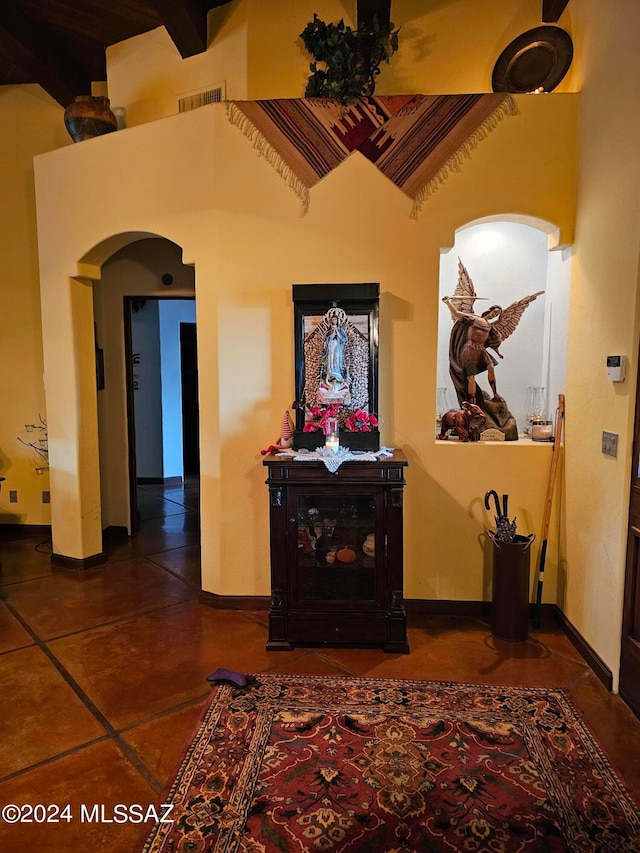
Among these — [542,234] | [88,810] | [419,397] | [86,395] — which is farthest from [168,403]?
[88,810]

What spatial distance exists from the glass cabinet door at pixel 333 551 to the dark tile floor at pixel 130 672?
0.32 m

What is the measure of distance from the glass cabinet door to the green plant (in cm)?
241

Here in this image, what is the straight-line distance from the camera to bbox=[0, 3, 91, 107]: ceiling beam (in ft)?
12.4

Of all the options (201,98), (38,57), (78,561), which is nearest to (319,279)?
(201,98)

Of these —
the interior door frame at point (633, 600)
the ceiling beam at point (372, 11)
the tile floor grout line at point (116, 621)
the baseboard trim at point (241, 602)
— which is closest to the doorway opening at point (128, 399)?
the tile floor grout line at point (116, 621)

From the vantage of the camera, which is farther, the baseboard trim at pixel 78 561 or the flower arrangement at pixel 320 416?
the baseboard trim at pixel 78 561

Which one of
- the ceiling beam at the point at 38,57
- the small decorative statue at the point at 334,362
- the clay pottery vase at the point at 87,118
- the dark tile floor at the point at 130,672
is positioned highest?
the ceiling beam at the point at 38,57

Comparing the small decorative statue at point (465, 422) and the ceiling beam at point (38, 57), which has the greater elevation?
the ceiling beam at point (38, 57)

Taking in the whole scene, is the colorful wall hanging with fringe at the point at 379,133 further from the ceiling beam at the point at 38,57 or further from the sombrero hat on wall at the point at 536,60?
the ceiling beam at the point at 38,57

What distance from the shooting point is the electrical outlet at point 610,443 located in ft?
8.34

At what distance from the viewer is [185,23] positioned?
138 inches

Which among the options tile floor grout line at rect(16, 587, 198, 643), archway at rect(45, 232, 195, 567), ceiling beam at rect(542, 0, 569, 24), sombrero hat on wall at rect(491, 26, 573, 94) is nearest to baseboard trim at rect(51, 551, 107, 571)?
archway at rect(45, 232, 195, 567)

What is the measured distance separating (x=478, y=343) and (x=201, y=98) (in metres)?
2.67

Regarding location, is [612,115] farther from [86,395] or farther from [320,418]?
[86,395]
